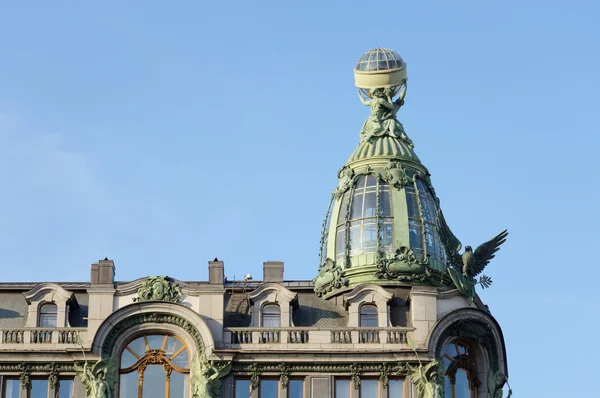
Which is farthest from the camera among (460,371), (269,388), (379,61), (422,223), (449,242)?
(379,61)

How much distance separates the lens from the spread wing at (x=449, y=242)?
330 feet

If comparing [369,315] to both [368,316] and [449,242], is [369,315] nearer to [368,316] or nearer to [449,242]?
[368,316]

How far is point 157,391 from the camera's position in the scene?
93000 mm

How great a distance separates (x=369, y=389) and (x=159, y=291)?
11637 millimetres

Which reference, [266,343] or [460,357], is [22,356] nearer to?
[266,343]

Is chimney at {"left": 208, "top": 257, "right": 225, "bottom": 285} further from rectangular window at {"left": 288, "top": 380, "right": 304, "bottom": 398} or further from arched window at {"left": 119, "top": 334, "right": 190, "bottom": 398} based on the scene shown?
rectangular window at {"left": 288, "top": 380, "right": 304, "bottom": 398}

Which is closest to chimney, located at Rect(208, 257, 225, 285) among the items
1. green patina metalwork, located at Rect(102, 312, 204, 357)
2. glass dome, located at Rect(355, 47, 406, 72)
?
green patina metalwork, located at Rect(102, 312, 204, 357)

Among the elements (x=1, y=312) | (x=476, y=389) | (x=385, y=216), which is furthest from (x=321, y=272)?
(x=1, y=312)

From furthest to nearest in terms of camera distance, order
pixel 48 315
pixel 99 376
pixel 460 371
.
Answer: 1. pixel 48 315
2. pixel 460 371
3. pixel 99 376

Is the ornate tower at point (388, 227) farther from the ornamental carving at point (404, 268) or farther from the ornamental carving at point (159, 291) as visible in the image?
the ornamental carving at point (159, 291)

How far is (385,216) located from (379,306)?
21.5 ft

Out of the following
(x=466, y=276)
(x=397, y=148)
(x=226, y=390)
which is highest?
(x=397, y=148)

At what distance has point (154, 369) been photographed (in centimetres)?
9331

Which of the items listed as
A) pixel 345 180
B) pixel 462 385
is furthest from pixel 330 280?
pixel 462 385
